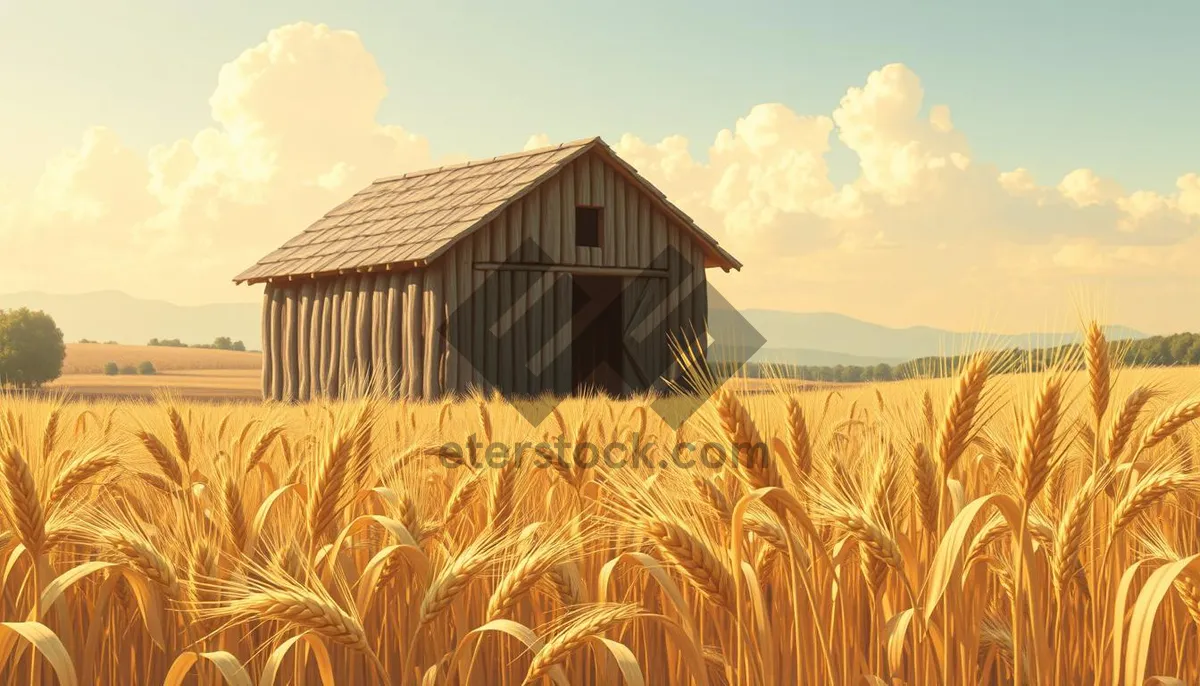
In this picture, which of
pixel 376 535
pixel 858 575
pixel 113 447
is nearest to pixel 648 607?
pixel 858 575

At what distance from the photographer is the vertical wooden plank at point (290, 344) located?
21328 millimetres

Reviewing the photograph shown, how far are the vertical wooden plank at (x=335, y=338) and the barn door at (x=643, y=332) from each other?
560 cm

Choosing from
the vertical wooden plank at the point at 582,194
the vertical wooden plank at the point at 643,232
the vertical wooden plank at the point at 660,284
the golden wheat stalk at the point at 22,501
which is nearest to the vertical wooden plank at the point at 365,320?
the vertical wooden plank at the point at 582,194

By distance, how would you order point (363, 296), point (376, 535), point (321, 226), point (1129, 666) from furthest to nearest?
1. point (321, 226)
2. point (363, 296)
3. point (376, 535)
4. point (1129, 666)

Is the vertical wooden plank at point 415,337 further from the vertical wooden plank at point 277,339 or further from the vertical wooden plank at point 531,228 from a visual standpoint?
the vertical wooden plank at point 277,339

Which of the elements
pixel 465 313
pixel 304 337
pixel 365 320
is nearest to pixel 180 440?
pixel 465 313

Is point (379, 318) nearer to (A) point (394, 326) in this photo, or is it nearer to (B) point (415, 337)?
(A) point (394, 326)

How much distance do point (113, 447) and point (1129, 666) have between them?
10.7 ft

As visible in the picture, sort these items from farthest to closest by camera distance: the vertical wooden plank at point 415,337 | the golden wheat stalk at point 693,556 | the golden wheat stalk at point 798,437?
the vertical wooden plank at point 415,337 < the golden wheat stalk at point 798,437 < the golden wheat stalk at point 693,556

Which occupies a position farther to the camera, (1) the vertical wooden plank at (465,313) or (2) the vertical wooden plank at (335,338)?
(2) the vertical wooden plank at (335,338)

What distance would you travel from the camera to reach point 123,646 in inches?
124

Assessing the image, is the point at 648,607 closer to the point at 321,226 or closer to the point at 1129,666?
the point at 1129,666

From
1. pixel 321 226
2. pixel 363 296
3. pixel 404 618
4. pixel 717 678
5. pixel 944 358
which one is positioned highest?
pixel 321 226

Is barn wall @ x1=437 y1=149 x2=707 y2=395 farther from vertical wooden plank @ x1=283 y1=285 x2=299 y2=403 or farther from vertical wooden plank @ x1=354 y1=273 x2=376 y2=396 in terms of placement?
vertical wooden plank @ x1=283 y1=285 x2=299 y2=403
